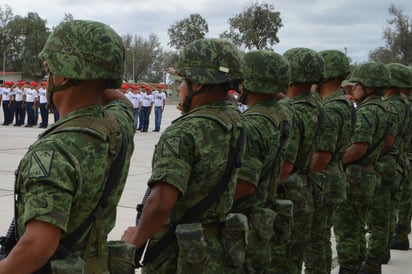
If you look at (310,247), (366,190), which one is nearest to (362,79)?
(366,190)

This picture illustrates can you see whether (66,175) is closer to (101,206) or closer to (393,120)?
(101,206)

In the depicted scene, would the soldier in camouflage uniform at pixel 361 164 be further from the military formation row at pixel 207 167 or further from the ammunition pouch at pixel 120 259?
the ammunition pouch at pixel 120 259

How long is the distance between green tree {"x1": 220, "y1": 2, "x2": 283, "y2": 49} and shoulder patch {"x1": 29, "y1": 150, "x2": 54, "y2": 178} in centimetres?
5970

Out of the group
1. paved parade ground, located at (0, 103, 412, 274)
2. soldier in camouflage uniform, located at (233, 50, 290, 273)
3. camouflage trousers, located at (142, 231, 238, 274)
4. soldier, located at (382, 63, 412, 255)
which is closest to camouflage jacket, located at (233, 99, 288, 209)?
soldier in camouflage uniform, located at (233, 50, 290, 273)

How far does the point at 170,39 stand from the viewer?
68562mm

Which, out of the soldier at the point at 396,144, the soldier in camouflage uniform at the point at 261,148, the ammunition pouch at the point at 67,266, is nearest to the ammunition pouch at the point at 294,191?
the soldier in camouflage uniform at the point at 261,148

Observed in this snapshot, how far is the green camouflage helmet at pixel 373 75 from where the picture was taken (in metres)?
5.86

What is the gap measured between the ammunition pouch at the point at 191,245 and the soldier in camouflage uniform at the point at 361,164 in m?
2.96

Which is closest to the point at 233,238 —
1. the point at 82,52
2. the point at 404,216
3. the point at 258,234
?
the point at 258,234

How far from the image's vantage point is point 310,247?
5.10 m

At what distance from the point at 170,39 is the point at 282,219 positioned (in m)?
65.7

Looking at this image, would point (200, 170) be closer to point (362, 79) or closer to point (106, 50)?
point (106, 50)

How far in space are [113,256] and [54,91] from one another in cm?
76

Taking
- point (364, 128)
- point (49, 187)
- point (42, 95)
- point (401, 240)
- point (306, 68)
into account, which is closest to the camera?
point (49, 187)
